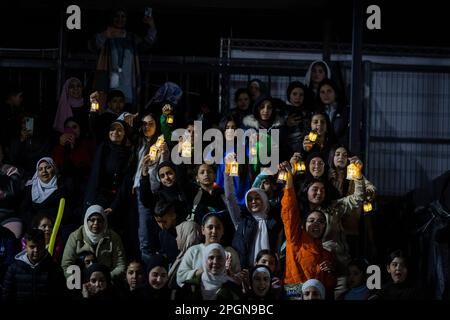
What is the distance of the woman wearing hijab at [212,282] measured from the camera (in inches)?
551

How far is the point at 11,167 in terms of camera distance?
1561 cm

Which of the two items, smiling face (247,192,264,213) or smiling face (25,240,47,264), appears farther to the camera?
smiling face (247,192,264,213)

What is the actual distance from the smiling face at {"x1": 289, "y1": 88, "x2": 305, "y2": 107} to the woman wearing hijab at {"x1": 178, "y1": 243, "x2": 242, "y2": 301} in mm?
2686

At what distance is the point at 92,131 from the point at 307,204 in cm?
270

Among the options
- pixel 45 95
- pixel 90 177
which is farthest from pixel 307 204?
pixel 45 95

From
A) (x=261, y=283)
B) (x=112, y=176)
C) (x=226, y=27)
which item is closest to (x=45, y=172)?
(x=112, y=176)

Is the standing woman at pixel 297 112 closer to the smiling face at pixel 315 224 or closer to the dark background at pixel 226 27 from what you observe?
the smiling face at pixel 315 224

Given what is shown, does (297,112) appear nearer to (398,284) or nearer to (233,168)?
(233,168)

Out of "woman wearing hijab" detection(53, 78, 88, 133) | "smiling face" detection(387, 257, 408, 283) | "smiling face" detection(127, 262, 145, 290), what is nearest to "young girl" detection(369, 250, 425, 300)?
"smiling face" detection(387, 257, 408, 283)

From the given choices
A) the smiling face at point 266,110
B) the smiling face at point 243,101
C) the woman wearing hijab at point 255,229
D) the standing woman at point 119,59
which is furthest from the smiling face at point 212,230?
the standing woman at point 119,59

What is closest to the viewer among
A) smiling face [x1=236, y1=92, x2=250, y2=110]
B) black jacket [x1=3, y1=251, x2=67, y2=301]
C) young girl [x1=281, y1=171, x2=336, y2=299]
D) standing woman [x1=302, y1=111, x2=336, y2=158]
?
black jacket [x1=3, y1=251, x2=67, y2=301]

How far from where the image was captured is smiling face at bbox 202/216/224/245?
14.4 m

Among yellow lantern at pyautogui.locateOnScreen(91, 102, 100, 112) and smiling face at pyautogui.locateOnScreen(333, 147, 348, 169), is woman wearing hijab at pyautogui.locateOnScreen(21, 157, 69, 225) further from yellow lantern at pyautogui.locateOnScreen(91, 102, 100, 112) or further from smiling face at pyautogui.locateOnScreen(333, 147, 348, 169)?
smiling face at pyautogui.locateOnScreen(333, 147, 348, 169)

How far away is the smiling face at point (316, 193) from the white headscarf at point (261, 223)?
0.45m
